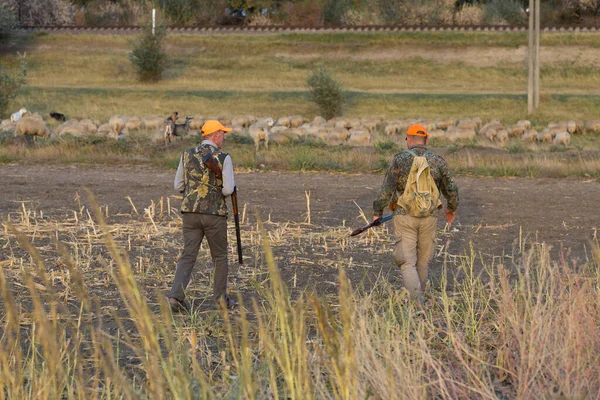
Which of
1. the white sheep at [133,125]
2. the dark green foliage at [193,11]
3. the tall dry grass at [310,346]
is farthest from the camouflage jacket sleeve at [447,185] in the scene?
the dark green foliage at [193,11]

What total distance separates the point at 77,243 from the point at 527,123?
84.3 feet

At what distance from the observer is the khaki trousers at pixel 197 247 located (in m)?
8.47

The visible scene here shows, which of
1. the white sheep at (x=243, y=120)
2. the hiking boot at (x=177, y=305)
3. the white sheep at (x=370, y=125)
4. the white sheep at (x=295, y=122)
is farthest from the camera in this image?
the white sheep at (x=295, y=122)

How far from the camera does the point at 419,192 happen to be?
8141 millimetres

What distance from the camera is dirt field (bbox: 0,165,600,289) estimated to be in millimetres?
11273

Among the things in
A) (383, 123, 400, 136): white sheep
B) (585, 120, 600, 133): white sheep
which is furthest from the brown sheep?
(585, 120, 600, 133): white sheep

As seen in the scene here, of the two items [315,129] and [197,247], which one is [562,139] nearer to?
[315,129]

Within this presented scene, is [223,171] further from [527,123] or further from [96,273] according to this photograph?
[527,123]

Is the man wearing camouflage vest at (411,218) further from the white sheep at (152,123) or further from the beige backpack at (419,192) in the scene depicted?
the white sheep at (152,123)

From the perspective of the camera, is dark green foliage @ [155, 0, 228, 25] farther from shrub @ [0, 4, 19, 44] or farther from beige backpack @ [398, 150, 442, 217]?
beige backpack @ [398, 150, 442, 217]

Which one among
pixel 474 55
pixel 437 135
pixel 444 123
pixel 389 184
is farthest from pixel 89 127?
pixel 474 55

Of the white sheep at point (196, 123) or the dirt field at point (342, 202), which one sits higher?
the dirt field at point (342, 202)

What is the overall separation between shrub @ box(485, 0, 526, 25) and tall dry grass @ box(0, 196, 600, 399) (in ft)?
185

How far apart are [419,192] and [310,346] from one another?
5.99ft
